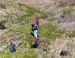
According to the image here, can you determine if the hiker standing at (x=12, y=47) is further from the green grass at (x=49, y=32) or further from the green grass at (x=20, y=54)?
the green grass at (x=49, y=32)

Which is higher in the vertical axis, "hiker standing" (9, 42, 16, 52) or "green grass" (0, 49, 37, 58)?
"hiker standing" (9, 42, 16, 52)

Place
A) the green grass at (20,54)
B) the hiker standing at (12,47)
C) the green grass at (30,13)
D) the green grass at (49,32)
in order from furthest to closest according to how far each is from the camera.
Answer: the green grass at (30,13)
the green grass at (49,32)
the hiker standing at (12,47)
the green grass at (20,54)

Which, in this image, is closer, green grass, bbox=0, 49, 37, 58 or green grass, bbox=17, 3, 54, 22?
green grass, bbox=0, 49, 37, 58

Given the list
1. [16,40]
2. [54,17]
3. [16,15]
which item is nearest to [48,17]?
[54,17]

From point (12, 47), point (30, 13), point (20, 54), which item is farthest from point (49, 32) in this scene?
point (30, 13)

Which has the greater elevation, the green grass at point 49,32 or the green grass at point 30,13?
the green grass at point 30,13

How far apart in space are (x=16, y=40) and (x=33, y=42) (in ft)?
12.0

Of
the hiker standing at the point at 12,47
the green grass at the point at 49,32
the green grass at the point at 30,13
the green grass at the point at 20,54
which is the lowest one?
the green grass at the point at 20,54

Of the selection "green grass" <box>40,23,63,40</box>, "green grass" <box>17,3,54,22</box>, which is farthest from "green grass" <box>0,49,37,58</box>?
"green grass" <box>17,3,54,22</box>

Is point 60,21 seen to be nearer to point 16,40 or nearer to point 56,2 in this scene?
point 16,40

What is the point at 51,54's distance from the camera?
5272 centimetres

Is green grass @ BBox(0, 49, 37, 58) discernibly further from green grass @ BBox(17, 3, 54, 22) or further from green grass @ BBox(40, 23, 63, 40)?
green grass @ BBox(17, 3, 54, 22)

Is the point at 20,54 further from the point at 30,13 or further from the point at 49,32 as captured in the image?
the point at 30,13

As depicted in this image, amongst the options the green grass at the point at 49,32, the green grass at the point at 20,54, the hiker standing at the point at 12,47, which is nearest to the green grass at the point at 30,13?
the green grass at the point at 49,32
